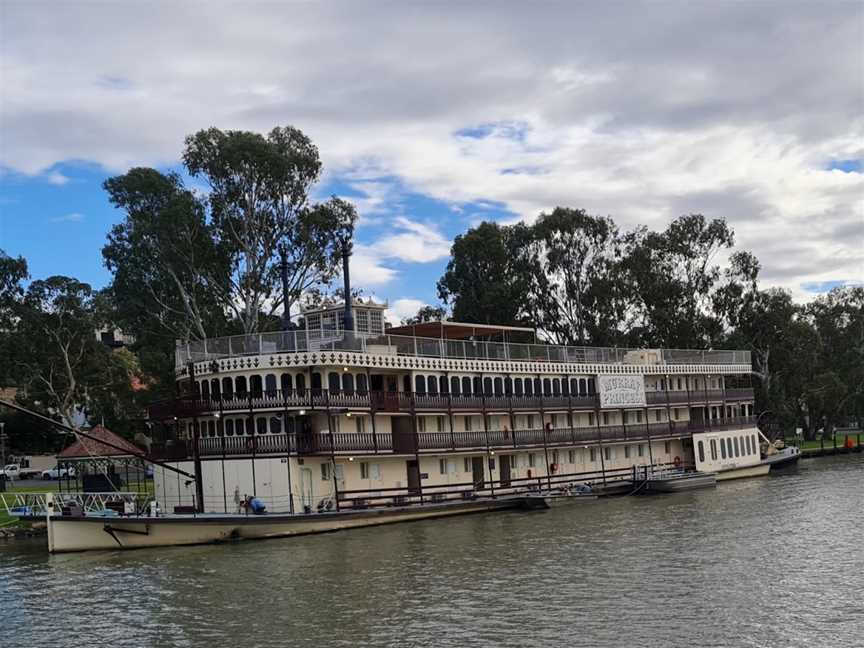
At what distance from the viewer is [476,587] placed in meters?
23.2

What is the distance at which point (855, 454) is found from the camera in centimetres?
7412

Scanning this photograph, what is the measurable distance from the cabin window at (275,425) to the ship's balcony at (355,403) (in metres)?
1.13

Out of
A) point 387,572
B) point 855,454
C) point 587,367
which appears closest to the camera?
point 387,572

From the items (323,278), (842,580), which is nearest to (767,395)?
(323,278)

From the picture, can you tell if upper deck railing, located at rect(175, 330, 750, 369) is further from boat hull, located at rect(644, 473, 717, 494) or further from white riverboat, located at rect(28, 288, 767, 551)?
boat hull, located at rect(644, 473, 717, 494)

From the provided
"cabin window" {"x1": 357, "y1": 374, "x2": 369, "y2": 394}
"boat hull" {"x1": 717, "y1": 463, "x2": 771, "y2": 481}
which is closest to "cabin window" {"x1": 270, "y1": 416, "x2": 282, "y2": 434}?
"cabin window" {"x1": 357, "y1": 374, "x2": 369, "y2": 394}

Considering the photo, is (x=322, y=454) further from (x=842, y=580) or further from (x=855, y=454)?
(x=855, y=454)

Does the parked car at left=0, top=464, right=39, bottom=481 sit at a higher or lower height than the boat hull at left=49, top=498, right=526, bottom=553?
higher

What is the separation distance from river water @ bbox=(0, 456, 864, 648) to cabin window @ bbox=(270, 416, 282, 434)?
473cm

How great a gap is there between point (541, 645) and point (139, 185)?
42001mm

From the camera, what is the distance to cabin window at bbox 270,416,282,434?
35188mm

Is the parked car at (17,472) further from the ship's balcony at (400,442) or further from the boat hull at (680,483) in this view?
the boat hull at (680,483)

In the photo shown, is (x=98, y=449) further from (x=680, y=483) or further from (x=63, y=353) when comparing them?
(x=680, y=483)

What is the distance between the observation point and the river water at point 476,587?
19.1 metres
